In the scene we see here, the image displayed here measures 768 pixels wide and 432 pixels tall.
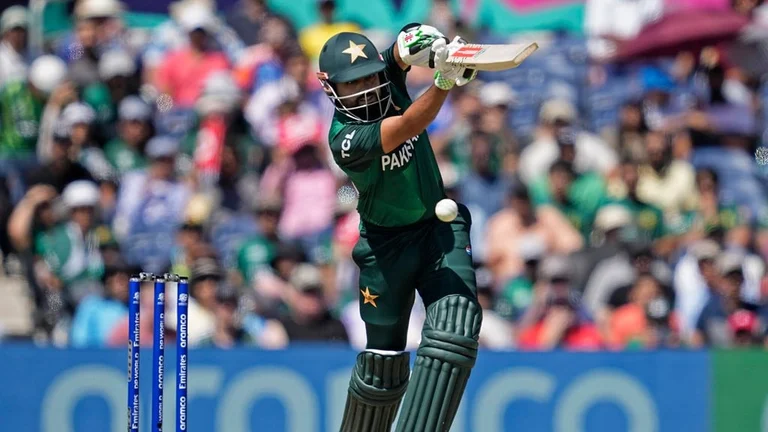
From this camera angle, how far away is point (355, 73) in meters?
5.80

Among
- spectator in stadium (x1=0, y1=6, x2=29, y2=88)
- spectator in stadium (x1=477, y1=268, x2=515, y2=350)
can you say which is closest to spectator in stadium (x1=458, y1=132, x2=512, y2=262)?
spectator in stadium (x1=477, y1=268, x2=515, y2=350)

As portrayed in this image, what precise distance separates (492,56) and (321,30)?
7.27m

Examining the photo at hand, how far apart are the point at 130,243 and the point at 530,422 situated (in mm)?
A: 4010

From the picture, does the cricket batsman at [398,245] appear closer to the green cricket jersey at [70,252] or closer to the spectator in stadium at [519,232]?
the spectator in stadium at [519,232]

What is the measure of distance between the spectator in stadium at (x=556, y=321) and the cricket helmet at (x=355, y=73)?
13.3ft

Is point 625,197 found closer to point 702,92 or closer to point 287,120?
point 702,92

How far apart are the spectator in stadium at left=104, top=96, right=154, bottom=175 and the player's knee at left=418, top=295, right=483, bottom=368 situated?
6.13 metres

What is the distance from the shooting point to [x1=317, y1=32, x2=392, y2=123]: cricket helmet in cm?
583

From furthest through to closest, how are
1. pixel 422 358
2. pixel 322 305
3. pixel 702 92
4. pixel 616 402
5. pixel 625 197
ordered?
pixel 702 92
pixel 625 197
pixel 322 305
pixel 616 402
pixel 422 358

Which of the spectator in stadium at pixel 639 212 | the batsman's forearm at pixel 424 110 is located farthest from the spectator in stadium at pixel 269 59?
the batsman's forearm at pixel 424 110

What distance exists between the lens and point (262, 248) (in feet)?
34.6

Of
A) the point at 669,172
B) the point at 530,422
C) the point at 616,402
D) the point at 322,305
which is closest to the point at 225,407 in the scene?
the point at 322,305

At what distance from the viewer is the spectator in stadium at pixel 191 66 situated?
12.1 m

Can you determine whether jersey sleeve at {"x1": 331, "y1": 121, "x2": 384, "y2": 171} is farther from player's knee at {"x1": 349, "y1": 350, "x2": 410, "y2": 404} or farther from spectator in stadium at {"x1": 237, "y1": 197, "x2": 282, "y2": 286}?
spectator in stadium at {"x1": 237, "y1": 197, "x2": 282, "y2": 286}
